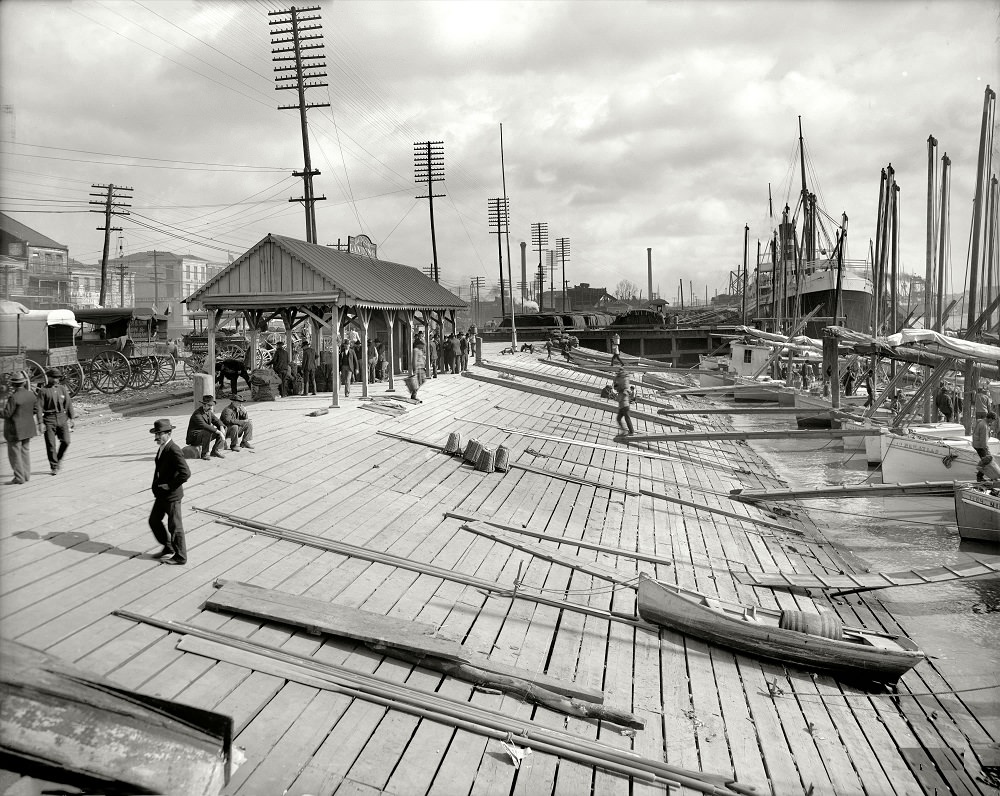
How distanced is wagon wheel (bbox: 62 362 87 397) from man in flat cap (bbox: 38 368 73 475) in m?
11.4

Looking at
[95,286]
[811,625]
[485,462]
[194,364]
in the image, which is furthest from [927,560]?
[95,286]

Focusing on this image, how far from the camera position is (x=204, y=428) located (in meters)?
12.7

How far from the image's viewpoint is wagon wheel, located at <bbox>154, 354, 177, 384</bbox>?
25734 mm

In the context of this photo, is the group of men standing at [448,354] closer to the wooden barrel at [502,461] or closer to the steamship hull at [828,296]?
the wooden barrel at [502,461]

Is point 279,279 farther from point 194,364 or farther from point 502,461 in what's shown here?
point 194,364

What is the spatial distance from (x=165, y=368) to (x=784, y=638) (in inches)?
900

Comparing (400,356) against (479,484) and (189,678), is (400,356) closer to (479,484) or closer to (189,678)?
(479,484)

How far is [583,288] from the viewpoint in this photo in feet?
384

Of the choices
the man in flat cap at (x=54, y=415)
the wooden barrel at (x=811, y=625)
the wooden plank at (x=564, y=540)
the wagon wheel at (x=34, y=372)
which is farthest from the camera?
the wagon wheel at (x=34, y=372)

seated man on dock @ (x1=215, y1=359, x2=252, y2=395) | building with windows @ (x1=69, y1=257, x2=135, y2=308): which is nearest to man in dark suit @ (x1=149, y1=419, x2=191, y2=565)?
seated man on dock @ (x1=215, y1=359, x2=252, y2=395)

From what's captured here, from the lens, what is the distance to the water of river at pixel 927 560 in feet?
36.2

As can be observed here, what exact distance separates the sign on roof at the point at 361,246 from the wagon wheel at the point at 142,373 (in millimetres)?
8245

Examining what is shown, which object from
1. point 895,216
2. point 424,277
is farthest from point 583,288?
point 424,277

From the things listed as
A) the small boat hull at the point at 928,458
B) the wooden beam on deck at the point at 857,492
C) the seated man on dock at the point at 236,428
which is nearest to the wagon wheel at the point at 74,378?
the seated man on dock at the point at 236,428
